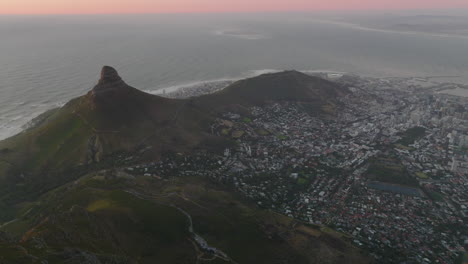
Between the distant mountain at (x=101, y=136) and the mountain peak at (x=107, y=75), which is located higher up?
the mountain peak at (x=107, y=75)

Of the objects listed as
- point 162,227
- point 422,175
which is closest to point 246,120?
point 422,175

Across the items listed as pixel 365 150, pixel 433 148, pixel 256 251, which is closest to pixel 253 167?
pixel 256 251

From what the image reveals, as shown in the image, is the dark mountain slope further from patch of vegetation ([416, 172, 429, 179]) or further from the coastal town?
patch of vegetation ([416, 172, 429, 179])

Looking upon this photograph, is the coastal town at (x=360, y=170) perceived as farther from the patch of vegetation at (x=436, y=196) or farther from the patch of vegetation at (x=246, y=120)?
the patch of vegetation at (x=246, y=120)

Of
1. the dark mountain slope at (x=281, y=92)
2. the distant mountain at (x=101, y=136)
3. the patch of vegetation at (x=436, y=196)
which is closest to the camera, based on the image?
the patch of vegetation at (x=436, y=196)

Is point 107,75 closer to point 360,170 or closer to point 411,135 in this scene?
point 360,170

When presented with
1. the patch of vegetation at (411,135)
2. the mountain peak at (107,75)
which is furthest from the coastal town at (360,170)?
the mountain peak at (107,75)

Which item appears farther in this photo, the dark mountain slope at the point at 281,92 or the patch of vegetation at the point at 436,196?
the dark mountain slope at the point at 281,92

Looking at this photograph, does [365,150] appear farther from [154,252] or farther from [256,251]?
[154,252]
